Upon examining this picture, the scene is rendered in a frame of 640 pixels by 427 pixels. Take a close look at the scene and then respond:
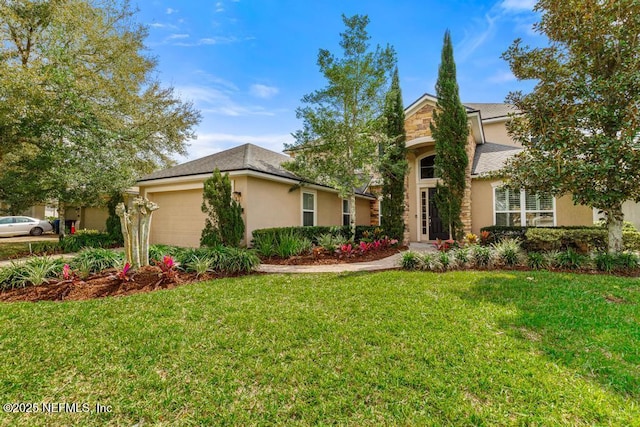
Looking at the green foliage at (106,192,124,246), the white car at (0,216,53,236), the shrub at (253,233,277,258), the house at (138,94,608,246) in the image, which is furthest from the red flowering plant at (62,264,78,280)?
the white car at (0,216,53,236)

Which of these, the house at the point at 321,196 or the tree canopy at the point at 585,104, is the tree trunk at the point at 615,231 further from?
the house at the point at 321,196

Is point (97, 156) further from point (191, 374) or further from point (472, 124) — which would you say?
point (472, 124)

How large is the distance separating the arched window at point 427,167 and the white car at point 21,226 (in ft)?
78.5

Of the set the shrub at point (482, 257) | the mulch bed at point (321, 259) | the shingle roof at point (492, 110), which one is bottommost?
the mulch bed at point (321, 259)

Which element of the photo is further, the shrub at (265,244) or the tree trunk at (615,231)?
the shrub at (265,244)

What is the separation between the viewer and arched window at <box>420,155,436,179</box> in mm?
13766

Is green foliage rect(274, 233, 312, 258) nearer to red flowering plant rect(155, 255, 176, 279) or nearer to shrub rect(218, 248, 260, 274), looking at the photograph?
shrub rect(218, 248, 260, 274)

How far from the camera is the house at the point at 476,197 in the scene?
36.9ft

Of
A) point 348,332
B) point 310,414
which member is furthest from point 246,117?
point 310,414

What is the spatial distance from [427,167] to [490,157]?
116 inches

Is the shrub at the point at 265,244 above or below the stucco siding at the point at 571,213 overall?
below

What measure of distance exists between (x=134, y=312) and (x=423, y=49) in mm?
11890

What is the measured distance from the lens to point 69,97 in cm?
991

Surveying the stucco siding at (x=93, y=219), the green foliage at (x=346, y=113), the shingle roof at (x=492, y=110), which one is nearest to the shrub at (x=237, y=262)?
the green foliage at (x=346, y=113)
